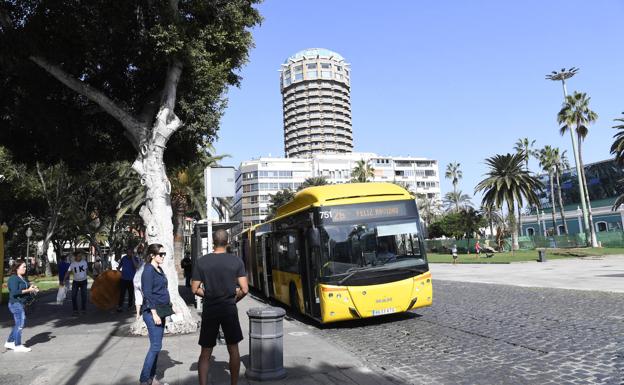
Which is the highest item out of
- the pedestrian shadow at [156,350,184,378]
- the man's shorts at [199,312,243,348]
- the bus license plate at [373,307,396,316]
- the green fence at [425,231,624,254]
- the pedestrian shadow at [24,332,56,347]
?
the green fence at [425,231,624,254]

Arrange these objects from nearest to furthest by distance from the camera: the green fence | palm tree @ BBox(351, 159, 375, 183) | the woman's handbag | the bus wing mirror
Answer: the woman's handbag
the bus wing mirror
the green fence
palm tree @ BBox(351, 159, 375, 183)

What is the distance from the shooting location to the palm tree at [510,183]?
5056 centimetres

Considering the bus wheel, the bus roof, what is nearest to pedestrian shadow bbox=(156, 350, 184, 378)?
the bus roof

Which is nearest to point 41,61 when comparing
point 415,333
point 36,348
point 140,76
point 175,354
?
point 140,76

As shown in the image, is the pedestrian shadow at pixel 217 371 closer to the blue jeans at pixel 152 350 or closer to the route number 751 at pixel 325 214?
the blue jeans at pixel 152 350

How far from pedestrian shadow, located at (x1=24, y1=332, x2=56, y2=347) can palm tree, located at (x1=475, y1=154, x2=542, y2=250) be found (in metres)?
48.0

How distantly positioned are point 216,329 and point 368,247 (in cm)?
518

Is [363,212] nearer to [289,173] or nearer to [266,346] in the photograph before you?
[266,346]

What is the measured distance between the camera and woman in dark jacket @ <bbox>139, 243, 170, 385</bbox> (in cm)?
543

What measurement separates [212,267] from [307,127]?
140575 mm

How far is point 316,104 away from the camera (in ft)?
474

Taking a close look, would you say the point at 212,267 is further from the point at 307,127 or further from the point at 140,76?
the point at 307,127

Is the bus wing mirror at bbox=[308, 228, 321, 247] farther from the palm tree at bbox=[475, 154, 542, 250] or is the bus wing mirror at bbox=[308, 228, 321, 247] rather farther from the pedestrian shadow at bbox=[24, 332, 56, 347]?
the palm tree at bbox=[475, 154, 542, 250]

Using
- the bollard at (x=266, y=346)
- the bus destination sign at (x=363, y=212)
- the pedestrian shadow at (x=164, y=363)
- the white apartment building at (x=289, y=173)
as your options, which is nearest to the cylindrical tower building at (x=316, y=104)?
the white apartment building at (x=289, y=173)
